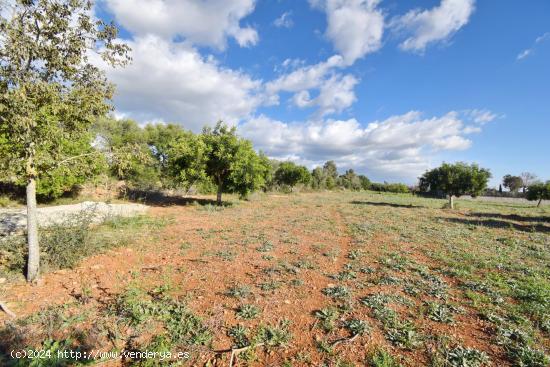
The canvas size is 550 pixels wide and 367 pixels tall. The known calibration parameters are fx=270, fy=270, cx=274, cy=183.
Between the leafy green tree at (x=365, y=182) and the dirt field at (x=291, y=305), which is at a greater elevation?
the leafy green tree at (x=365, y=182)

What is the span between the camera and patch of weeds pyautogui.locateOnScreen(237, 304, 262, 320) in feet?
17.0

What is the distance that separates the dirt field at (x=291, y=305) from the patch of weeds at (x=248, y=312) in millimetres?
32

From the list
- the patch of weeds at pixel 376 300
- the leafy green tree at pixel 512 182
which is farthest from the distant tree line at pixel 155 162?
the leafy green tree at pixel 512 182

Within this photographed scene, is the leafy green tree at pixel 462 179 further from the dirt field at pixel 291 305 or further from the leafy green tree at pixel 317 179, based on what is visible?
the leafy green tree at pixel 317 179

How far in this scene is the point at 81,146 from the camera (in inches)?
683

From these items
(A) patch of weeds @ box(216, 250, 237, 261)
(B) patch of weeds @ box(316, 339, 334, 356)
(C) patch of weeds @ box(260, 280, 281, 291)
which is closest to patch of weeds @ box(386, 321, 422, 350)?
(B) patch of weeds @ box(316, 339, 334, 356)

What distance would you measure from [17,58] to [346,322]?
8.05 meters

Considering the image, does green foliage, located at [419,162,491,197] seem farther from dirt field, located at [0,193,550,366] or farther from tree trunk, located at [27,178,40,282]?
tree trunk, located at [27,178,40,282]

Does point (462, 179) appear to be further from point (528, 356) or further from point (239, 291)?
point (239, 291)

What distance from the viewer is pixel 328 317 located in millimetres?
5234

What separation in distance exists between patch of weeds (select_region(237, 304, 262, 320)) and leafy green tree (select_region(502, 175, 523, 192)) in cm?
11800

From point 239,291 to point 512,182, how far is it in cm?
12221

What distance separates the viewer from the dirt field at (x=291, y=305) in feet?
14.0

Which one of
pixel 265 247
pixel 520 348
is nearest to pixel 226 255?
pixel 265 247
